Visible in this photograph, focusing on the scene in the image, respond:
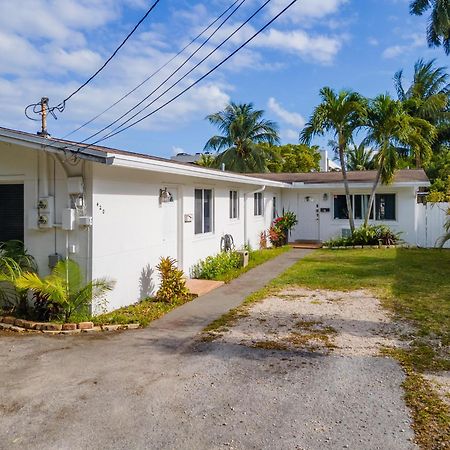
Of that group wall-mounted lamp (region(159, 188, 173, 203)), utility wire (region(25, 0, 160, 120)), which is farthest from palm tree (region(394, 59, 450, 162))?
wall-mounted lamp (region(159, 188, 173, 203))

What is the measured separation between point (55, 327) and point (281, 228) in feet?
41.6

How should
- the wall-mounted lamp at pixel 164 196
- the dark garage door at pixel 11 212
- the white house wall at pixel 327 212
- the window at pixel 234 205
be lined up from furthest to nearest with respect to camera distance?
the white house wall at pixel 327 212, the window at pixel 234 205, the wall-mounted lamp at pixel 164 196, the dark garage door at pixel 11 212

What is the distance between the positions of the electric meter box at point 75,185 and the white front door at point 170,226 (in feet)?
7.89

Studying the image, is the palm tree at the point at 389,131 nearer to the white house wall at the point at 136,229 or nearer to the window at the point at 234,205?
the window at the point at 234,205

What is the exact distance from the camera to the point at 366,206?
17.8 meters

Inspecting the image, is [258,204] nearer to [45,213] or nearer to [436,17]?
[45,213]

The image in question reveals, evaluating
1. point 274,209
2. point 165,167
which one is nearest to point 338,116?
point 274,209

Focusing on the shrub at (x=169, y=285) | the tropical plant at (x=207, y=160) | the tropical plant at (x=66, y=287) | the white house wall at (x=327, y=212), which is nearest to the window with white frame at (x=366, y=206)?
the white house wall at (x=327, y=212)

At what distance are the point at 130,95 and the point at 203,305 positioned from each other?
632 cm

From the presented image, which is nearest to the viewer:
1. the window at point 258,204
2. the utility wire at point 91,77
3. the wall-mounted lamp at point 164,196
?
the utility wire at point 91,77

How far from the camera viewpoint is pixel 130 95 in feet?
36.6

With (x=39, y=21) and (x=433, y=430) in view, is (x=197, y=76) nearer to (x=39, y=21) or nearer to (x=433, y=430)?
(x=39, y=21)

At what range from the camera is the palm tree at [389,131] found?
581 inches

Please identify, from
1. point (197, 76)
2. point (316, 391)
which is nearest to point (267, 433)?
point (316, 391)
